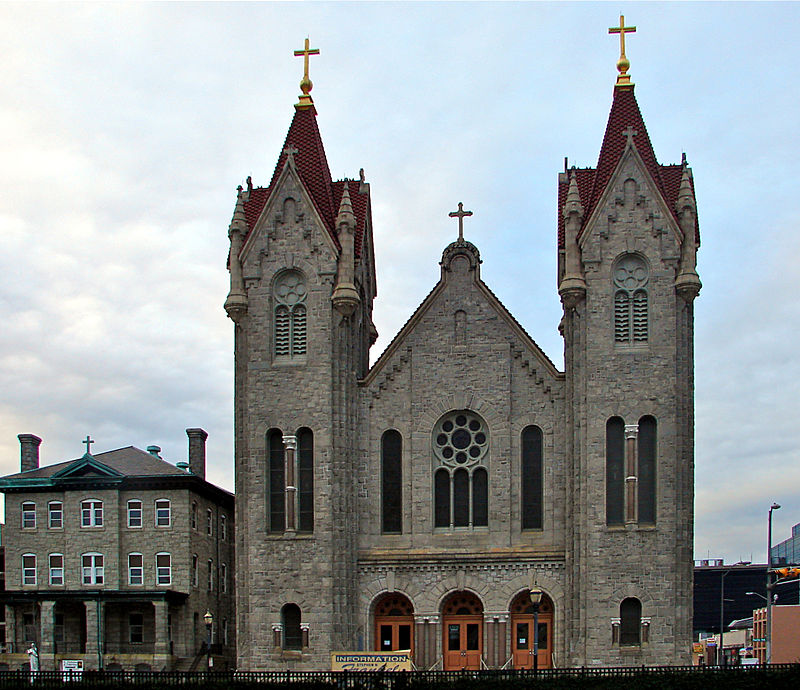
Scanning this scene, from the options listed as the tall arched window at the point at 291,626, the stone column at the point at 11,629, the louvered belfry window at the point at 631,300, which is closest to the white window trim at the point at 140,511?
the stone column at the point at 11,629

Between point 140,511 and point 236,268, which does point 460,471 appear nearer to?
point 236,268

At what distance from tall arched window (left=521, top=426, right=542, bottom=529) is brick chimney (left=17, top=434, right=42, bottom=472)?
2956 cm

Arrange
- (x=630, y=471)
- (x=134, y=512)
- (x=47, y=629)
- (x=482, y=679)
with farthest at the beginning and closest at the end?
1. (x=134, y=512)
2. (x=47, y=629)
3. (x=630, y=471)
4. (x=482, y=679)

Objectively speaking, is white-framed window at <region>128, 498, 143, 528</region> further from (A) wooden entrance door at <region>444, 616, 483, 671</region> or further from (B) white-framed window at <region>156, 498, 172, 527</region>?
(A) wooden entrance door at <region>444, 616, 483, 671</region>

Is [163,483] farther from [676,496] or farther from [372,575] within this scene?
[676,496]

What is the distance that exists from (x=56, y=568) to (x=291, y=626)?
715 inches

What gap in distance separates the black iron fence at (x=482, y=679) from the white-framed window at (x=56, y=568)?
1672 centimetres

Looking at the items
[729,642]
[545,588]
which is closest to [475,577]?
[545,588]

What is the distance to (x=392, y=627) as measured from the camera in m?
43.8

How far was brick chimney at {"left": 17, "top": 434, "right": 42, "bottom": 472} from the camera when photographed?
6103cm

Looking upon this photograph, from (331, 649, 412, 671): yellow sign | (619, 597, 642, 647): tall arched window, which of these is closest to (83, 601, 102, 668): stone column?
(331, 649, 412, 671): yellow sign

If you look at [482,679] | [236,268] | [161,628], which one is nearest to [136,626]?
[161,628]

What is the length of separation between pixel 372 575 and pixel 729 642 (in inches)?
4529

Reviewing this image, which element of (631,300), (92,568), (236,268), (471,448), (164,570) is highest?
(236,268)
